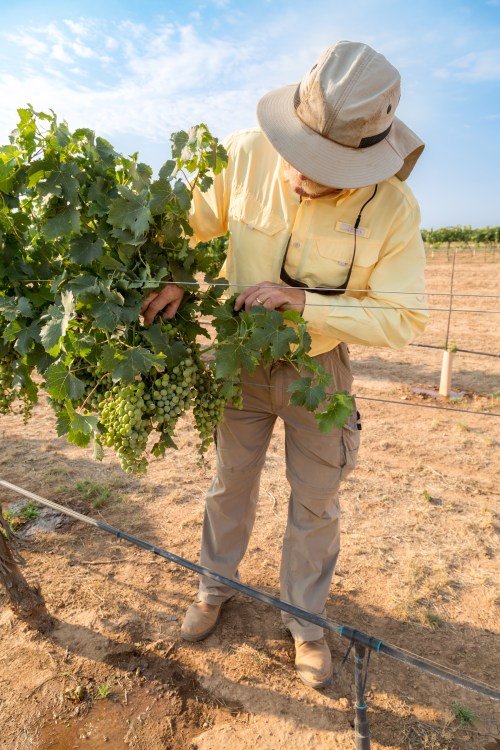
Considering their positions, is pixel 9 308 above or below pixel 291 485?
above

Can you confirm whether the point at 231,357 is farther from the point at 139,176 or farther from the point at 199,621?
the point at 199,621

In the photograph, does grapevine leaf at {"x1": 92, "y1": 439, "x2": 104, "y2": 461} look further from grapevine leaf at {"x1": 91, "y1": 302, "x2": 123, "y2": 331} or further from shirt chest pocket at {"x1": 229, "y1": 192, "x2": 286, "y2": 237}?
shirt chest pocket at {"x1": 229, "y1": 192, "x2": 286, "y2": 237}

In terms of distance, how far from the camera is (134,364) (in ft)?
6.11

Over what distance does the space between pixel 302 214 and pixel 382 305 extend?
1.69ft

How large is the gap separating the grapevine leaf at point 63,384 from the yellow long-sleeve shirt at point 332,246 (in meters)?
0.72

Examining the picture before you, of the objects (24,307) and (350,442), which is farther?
(350,442)

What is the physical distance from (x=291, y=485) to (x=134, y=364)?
4.10 feet

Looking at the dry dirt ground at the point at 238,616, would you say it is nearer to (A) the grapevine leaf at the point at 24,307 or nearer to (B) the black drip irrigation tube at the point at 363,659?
(B) the black drip irrigation tube at the point at 363,659

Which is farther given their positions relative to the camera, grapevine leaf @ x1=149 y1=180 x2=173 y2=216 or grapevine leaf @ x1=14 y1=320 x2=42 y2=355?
grapevine leaf @ x1=14 y1=320 x2=42 y2=355

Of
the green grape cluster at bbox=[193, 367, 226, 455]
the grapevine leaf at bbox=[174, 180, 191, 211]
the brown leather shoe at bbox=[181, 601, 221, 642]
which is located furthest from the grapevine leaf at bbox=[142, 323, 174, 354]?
the brown leather shoe at bbox=[181, 601, 221, 642]

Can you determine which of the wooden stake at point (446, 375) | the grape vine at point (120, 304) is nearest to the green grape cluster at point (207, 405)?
the grape vine at point (120, 304)

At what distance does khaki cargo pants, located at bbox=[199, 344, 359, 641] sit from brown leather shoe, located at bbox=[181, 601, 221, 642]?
0.05 metres

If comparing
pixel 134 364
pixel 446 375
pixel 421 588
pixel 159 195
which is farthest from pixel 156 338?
pixel 446 375

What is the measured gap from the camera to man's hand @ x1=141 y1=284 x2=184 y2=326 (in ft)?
6.74
